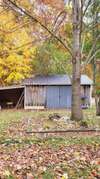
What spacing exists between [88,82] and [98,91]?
14335mm

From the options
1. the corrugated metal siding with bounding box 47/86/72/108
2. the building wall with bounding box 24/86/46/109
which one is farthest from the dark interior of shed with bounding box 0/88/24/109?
the corrugated metal siding with bounding box 47/86/72/108

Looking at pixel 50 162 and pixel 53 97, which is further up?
pixel 53 97

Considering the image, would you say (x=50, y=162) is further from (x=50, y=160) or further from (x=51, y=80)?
(x=51, y=80)

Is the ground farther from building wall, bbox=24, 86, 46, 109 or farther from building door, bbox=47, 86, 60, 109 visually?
building door, bbox=47, 86, 60, 109

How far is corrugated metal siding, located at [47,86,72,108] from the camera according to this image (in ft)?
131

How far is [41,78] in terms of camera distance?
41219mm

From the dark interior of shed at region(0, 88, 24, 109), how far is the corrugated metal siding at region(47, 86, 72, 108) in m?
3.21

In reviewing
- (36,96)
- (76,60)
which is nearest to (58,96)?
(36,96)

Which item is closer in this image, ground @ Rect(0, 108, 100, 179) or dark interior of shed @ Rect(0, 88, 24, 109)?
ground @ Rect(0, 108, 100, 179)

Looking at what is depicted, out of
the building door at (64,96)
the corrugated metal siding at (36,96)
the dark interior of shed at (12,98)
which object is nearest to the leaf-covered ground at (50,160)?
the corrugated metal siding at (36,96)

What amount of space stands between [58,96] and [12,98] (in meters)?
5.35

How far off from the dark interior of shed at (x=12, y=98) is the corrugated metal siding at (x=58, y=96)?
3211 mm

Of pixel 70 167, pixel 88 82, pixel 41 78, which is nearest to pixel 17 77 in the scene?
pixel 41 78

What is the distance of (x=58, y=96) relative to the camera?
3997 cm
